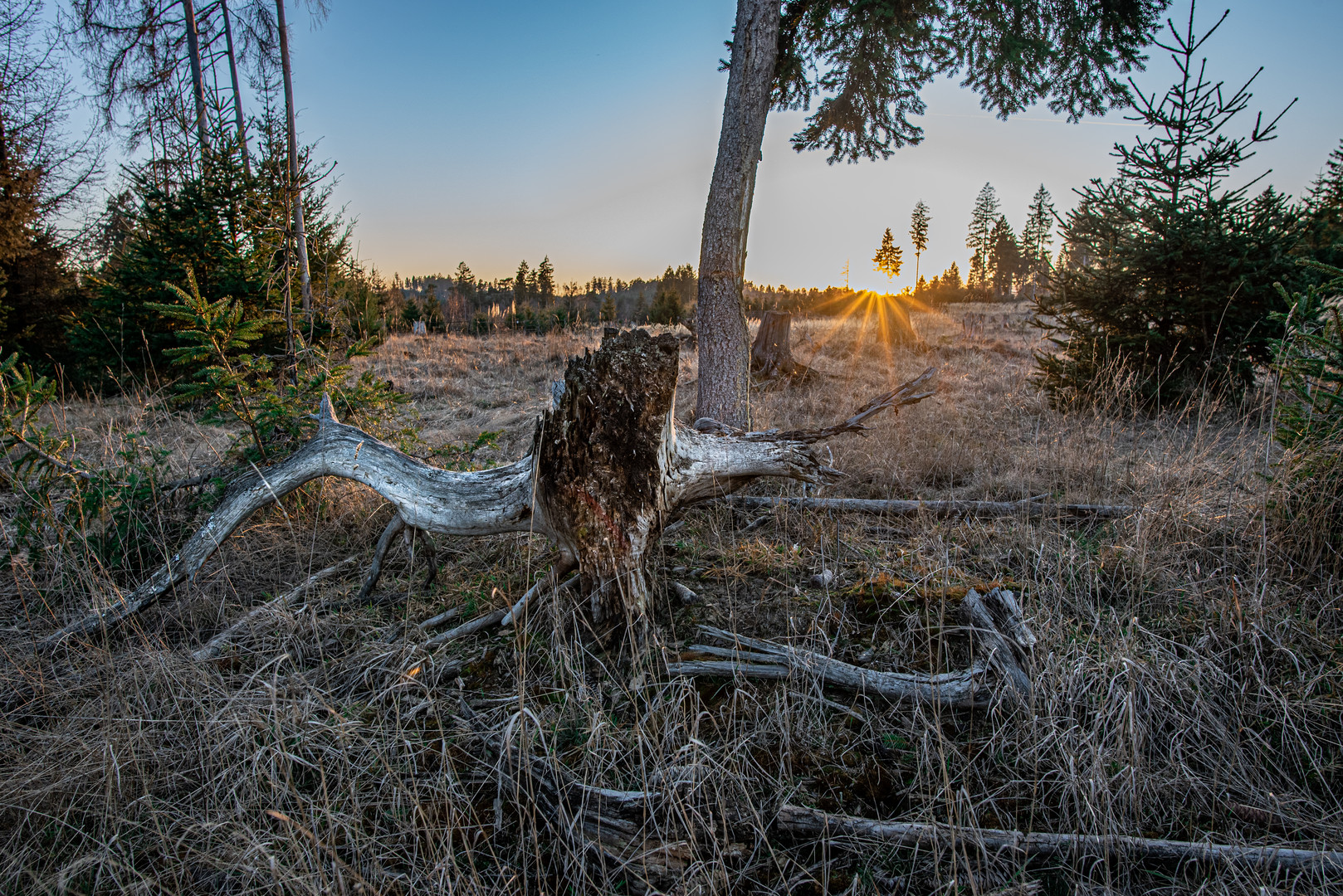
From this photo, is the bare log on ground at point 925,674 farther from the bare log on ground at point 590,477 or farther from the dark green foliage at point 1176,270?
the dark green foliage at point 1176,270

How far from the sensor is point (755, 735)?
1.85 m

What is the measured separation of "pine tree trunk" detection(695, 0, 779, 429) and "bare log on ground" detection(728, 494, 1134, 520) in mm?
1552

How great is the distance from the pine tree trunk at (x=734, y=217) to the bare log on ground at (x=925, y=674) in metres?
3.10

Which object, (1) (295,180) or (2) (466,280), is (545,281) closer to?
(2) (466,280)

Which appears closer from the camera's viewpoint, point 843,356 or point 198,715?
point 198,715

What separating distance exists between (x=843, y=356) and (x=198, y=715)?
1207 cm

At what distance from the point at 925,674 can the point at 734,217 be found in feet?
14.2

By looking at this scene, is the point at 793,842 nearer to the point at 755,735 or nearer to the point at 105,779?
the point at 755,735

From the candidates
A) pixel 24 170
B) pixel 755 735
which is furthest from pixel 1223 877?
pixel 24 170

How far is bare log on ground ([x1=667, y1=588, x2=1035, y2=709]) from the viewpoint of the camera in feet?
6.36

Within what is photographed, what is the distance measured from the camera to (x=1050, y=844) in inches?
58.2

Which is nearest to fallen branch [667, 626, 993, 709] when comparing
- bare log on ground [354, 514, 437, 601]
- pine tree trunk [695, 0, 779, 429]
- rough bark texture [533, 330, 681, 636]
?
rough bark texture [533, 330, 681, 636]

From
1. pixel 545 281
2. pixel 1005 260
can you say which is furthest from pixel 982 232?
pixel 545 281

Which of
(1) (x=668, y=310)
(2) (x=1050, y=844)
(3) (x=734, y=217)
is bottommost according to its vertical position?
(2) (x=1050, y=844)
